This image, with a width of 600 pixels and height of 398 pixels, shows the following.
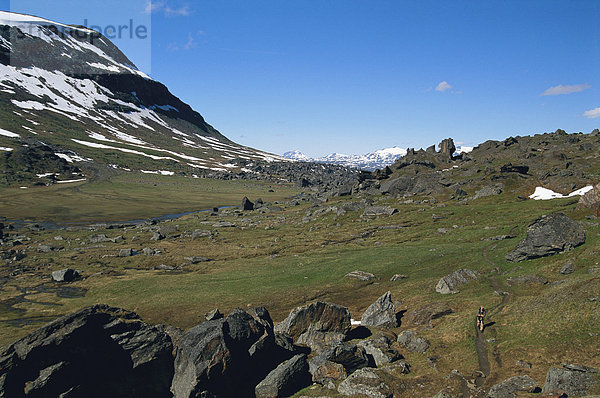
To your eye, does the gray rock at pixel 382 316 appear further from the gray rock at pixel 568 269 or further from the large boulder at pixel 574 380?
the gray rock at pixel 568 269

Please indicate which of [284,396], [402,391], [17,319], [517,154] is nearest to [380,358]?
[402,391]

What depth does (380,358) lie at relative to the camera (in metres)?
28.2

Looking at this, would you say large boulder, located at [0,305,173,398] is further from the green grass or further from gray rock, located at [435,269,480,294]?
the green grass

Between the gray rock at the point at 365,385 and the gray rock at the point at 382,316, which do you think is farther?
the gray rock at the point at 382,316

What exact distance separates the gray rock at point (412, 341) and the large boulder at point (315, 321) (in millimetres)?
5406

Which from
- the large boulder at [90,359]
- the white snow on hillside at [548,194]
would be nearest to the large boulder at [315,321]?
the large boulder at [90,359]

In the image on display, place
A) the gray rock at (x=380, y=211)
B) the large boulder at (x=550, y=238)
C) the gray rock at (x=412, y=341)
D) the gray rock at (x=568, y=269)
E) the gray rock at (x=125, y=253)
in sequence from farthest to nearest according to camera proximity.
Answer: the gray rock at (x=380, y=211) < the gray rock at (x=125, y=253) < the large boulder at (x=550, y=238) < the gray rock at (x=568, y=269) < the gray rock at (x=412, y=341)

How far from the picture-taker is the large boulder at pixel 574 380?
18500 mm

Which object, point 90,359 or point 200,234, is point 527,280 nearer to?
point 90,359

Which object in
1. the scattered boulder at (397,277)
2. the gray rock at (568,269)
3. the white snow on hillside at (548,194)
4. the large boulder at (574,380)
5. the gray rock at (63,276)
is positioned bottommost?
the gray rock at (63,276)

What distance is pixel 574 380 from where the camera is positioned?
1909 centimetres

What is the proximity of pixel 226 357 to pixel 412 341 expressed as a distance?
637 inches

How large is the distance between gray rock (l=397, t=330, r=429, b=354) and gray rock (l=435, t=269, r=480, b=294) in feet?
36.3

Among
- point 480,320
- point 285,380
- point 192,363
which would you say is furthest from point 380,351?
point 192,363
